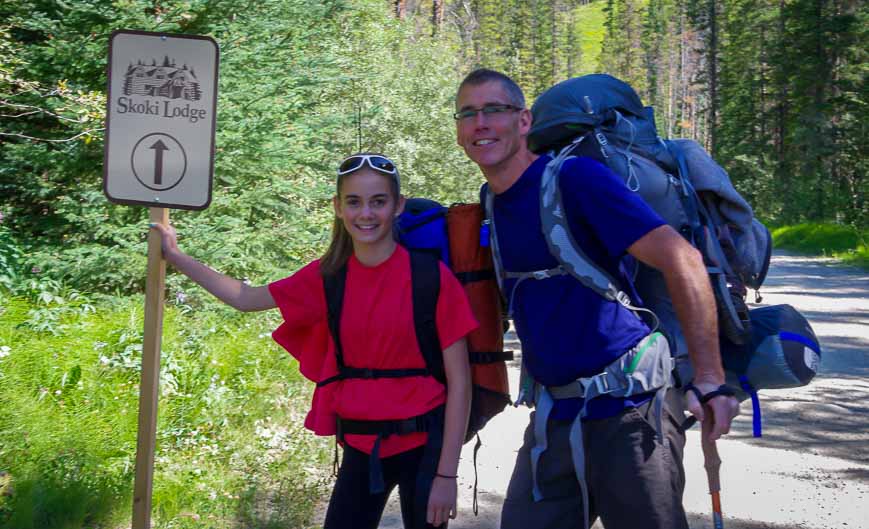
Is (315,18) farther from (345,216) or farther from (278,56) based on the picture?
(345,216)

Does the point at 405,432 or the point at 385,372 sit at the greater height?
the point at 385,372

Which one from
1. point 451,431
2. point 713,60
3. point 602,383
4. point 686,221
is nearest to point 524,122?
point 686,221

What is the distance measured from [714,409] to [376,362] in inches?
42.8

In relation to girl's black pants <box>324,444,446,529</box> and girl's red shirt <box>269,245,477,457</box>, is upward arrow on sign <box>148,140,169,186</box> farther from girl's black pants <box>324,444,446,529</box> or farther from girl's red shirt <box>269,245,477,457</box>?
girl's black pants <box>324,444,446,529</box>

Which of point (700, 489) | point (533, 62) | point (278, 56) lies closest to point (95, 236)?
point (278, 56)

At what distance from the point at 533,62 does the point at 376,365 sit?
83.4m

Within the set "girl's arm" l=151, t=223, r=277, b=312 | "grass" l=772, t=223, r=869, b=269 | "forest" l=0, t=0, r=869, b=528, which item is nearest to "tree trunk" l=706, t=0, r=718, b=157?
"grass" l=772, t=223, r=869, b=269

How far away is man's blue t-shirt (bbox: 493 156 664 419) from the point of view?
8.76ft

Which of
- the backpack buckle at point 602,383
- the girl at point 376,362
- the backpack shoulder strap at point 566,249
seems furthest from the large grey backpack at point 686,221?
the girl at point 376,362

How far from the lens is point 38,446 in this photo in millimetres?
4859

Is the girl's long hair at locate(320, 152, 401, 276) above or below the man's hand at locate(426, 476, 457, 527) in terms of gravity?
above

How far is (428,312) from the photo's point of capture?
2.99m

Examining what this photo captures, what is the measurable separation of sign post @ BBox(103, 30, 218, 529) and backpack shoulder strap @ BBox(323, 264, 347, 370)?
0.73 meters

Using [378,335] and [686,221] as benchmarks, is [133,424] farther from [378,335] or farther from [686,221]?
[686,221]
